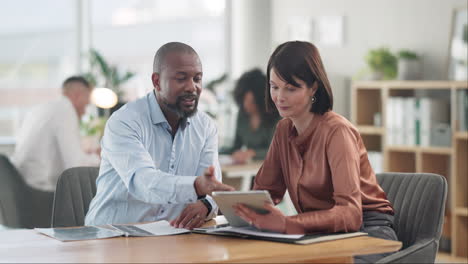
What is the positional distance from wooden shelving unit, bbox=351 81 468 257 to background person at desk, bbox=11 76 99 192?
2608 millimetres

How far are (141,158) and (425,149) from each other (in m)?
3.78

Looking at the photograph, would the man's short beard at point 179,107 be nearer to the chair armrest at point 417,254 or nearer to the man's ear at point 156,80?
the man's ear at point 156,80

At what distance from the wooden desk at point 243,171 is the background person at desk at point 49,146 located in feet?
3.31

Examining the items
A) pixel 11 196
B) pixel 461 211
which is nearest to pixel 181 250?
pixel 11 196

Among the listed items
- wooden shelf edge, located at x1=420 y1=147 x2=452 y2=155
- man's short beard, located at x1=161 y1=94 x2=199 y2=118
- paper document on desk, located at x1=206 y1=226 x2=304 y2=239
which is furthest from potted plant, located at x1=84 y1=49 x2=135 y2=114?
paper document on desk, located at x1=206 y1=226 x2=304 y2=239

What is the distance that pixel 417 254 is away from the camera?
2445 mm

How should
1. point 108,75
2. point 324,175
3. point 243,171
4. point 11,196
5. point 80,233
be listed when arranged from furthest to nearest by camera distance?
point 108,75 < point 243,171 < point 11,196 < point 324,175 < point 80,233

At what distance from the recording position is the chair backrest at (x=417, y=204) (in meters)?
2.67

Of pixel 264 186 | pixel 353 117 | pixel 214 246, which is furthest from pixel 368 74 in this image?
pixel 214 246

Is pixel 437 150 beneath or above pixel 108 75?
beneath

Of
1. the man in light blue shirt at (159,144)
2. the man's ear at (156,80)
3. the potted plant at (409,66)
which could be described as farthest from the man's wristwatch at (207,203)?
the potted plant at (409,66)

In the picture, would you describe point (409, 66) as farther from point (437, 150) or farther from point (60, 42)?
point (60, 42)

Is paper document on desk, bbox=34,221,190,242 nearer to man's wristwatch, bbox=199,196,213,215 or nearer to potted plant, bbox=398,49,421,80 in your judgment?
man's wristwatch, bbox=199,196,213,215

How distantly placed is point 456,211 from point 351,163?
355cm
